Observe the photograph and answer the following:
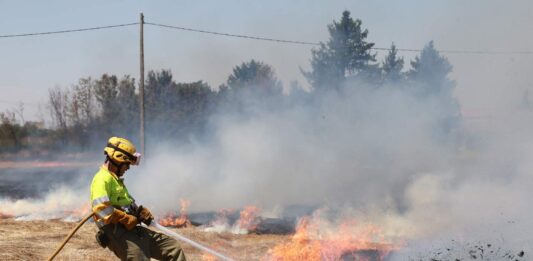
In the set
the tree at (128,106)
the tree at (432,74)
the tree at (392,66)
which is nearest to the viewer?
the tree at (432,74)

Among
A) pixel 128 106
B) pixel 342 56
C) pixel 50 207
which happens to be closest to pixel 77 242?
pixel 50 207

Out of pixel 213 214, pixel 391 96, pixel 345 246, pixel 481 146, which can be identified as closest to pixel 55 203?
pixel 213 214

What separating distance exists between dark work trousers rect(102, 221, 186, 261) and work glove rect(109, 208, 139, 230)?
14 centimetres

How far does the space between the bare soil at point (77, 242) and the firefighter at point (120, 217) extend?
301 cm

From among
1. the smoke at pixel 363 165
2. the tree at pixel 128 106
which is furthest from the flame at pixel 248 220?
the tree at pixel 128 106

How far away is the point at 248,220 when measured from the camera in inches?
455

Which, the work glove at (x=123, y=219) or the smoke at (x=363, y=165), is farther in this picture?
the smoke at (x=363, y=165)

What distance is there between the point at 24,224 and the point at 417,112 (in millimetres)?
11940

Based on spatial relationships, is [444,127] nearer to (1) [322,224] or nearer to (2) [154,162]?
(1) [322,224]

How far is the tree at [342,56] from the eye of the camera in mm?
27938

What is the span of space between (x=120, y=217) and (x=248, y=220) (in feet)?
22.4

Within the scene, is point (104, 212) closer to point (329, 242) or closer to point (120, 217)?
point (120, 217)

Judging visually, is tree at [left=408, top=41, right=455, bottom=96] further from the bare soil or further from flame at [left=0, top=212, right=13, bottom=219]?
flame at [left=0, top=212, right=13, bottom=219]

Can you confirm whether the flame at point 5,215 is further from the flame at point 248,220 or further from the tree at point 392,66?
the tree at point 392,66
